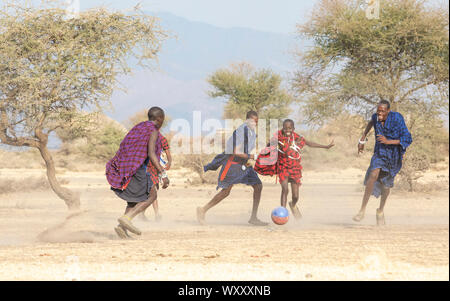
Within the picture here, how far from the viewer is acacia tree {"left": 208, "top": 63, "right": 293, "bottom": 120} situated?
3181 cm

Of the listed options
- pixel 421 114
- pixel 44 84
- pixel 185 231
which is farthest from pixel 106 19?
pixel 421 114

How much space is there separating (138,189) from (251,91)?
76.4 ft

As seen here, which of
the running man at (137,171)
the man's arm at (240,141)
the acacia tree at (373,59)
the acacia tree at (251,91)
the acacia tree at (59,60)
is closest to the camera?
the running man at (137,171)

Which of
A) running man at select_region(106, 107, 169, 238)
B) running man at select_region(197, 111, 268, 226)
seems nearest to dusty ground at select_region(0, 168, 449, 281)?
running man at select_region(106, 107, 169, 238)

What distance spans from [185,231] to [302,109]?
9.22m

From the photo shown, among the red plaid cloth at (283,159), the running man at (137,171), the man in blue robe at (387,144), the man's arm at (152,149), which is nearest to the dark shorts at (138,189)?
the running man at (137,171)

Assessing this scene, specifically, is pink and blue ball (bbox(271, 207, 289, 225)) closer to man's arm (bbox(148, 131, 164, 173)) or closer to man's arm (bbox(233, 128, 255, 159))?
man's arm (bbox(233, 128, 255, 159))

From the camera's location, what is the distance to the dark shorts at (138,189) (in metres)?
9.05

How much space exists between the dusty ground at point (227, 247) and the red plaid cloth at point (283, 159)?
33.9 inches

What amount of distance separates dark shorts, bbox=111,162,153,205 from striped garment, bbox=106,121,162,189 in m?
0.08

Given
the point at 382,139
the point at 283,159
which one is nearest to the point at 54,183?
the point at 283,159

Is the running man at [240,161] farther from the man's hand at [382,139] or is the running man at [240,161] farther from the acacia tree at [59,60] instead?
the acacia tree at [59,60]

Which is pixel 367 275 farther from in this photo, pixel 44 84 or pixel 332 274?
pixel 44 84

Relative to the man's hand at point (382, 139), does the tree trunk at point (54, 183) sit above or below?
below
